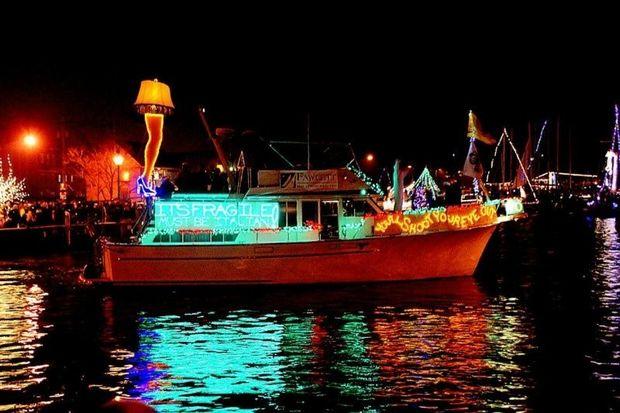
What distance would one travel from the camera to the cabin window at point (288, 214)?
23828 mm

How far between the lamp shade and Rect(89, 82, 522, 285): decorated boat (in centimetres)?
3

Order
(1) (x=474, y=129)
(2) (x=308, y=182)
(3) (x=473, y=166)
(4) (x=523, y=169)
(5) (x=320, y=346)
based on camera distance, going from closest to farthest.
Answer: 1. (5) (x=320, y=346)
2. (2) (x=308, y=182)
3. (3) (x=473, y=166)
4. (1) (x=474, y=129)
5. (4) (x=523, y=169)

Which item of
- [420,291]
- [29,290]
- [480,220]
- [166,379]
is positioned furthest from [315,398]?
[29,290]

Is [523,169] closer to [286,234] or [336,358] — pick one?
[286,234]

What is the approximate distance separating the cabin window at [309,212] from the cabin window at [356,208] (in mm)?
1114

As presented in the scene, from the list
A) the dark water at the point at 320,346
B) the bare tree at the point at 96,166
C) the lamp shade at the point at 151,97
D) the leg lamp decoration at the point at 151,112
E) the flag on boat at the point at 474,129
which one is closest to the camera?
the dark water at the point at 320,346

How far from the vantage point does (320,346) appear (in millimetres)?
15594

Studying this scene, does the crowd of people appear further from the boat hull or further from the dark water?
the boat hull

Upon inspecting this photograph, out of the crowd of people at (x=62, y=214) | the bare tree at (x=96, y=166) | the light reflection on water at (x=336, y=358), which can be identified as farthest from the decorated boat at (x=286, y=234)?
the bare tree at (x=96, y=166)

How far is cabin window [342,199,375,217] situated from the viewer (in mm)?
24312

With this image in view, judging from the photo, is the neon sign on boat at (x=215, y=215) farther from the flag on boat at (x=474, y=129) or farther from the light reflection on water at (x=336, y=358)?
the flag on boat at (x=474, y=129)

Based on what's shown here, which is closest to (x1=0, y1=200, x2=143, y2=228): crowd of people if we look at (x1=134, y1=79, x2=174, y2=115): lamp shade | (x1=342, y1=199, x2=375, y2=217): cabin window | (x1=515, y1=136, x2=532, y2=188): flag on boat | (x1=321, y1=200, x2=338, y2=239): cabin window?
(x1=134, y1=79, x2=174, y2=115): lamp shade

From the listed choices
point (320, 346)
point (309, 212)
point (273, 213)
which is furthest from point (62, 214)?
point (320, 346)

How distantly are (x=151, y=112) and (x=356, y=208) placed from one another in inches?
306
